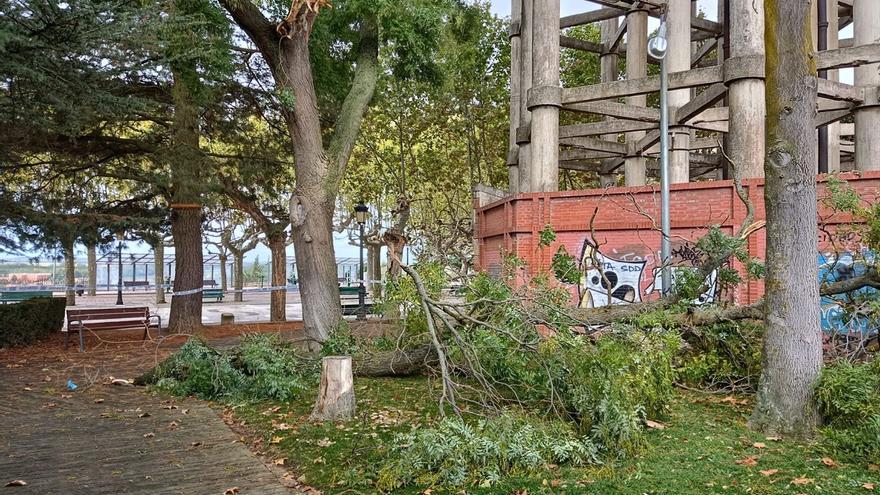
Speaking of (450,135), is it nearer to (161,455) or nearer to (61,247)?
(61,247)

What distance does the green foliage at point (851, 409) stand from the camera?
496 centimetres

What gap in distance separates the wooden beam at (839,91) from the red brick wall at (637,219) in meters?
4.63

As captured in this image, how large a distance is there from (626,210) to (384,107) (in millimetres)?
14303

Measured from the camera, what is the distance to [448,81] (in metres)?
14.0

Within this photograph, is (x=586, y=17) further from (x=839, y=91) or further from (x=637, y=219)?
(x=637, y=219)

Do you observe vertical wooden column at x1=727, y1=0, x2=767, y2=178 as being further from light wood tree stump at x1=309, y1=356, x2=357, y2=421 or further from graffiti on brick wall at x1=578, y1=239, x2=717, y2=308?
light wood tree stump at x1=309, y1=356, x2=357, y2=421

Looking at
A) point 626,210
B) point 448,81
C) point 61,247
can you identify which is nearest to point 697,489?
point 626,210

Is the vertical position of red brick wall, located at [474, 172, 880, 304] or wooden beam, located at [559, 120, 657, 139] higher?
wooden beam, located at [559, 120, 657, 139]

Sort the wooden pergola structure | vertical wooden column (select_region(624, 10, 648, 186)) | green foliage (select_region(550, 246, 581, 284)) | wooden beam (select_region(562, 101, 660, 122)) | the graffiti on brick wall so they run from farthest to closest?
vertical wooden column (select_region(624, 10, 648, 186)) → wooden beam (select_region(562, 101, 660, 122)) → the wooden pergola structure → the graffiti on brick wall → green foliage (select_region(550, 246, 581, 284))

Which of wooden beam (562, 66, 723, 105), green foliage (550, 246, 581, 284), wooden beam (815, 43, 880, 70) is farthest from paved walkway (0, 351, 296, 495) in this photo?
wooden beam (815, 43, 880, 70)

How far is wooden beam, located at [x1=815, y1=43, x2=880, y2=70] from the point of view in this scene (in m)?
12.3

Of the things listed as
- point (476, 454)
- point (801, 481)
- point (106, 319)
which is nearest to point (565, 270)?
point (476, 454)

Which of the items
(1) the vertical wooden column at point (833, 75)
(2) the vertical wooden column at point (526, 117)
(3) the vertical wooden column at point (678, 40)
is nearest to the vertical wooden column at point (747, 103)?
(3) the vertical wooden column at point (678, 40)

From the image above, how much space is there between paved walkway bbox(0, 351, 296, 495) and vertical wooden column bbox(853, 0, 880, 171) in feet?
49.6
